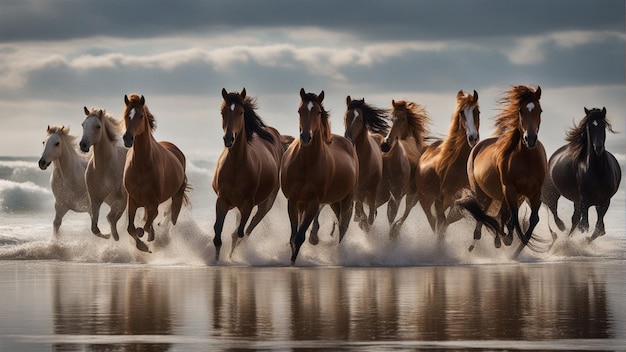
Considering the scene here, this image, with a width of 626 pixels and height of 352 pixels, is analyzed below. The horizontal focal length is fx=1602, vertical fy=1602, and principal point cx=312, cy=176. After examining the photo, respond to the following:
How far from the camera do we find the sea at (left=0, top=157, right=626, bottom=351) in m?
11.3

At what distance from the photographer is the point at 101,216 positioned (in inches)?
1593

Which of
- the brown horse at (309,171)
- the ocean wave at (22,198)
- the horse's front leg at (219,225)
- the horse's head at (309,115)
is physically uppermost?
the ocean wave at (22,198)

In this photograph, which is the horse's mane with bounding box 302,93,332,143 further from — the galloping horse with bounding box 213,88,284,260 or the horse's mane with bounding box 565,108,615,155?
the horse's mane with bounding box 565,108,615,155

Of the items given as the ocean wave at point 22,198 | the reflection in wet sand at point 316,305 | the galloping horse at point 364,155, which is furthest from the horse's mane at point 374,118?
the ocean wave at point 22,198

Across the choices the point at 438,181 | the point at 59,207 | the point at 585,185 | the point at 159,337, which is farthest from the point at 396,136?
the point at 159,337

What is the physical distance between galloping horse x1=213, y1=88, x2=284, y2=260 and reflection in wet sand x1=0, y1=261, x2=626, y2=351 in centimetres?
145

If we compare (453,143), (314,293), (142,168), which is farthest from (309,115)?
(314,293)

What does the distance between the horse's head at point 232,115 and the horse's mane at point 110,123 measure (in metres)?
2.66

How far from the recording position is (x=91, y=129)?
73.2 feet

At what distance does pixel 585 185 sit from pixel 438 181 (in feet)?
8.60

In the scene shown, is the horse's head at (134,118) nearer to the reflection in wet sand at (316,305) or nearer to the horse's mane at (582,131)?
the reflection in wet sand at (316,305)

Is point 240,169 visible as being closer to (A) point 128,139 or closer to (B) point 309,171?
(B) point 309,171

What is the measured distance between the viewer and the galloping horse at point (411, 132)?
24953 millimetres

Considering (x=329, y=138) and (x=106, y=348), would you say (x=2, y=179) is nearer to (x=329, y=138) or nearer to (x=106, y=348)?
(x=329, y=138)
